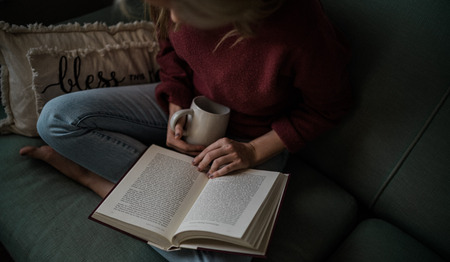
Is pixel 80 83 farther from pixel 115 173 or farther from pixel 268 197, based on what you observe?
pixel 268 197

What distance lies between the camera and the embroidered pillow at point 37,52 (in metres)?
0.82

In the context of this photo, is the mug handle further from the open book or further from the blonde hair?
the blonde hair

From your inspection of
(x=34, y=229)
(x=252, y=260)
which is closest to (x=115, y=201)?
(x=34, y=229)

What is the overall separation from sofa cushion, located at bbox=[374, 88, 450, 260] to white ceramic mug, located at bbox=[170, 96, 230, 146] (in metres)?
0.49

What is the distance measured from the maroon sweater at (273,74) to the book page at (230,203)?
16 cm

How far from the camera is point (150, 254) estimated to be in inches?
27.8

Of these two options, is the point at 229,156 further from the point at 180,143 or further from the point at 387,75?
the point at 387,75

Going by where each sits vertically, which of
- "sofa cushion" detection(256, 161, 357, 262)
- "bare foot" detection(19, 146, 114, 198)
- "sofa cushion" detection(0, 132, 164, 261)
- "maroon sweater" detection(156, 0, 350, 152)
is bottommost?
"sofa cushion" detection(0, 132, 164, 261)

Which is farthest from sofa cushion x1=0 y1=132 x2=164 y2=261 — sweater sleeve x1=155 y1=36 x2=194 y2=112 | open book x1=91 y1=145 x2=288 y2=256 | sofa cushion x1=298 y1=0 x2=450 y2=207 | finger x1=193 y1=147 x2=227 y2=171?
sofa cushion x1=298 y1=0 x2=450 y2=207

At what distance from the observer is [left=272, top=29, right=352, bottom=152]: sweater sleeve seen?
629mm

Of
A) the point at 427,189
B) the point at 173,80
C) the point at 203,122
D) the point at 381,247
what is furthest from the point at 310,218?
the point at 173,80

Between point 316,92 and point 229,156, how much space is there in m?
0.25

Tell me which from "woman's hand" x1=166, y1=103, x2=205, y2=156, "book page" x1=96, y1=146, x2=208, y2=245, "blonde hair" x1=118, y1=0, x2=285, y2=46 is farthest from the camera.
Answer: "woman's hand" x1=166, y1=103, x2=205, y2=156

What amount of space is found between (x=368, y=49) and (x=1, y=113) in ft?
3.44
